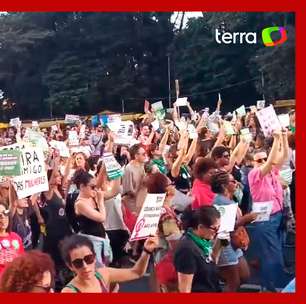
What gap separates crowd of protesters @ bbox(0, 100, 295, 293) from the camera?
14.1 feet

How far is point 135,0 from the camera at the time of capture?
5.34 meters

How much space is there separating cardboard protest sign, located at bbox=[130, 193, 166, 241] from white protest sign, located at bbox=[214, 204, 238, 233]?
2.39 ft

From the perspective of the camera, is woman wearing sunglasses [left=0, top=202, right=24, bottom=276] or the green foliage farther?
the green foliage

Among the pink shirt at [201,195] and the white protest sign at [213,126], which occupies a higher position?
the white protest sign at [213,126]

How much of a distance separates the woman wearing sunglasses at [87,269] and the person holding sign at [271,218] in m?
2.05

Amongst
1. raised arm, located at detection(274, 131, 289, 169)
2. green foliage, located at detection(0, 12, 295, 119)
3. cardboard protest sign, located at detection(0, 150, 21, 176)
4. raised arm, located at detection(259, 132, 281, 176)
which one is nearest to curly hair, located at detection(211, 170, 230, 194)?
raised arm, located at detection(259, 132, 281, 176)

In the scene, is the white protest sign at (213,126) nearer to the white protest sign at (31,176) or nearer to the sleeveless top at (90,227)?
the white protest sign at (31,176)

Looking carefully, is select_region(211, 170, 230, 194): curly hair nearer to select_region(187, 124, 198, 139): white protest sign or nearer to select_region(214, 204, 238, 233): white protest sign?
select_region(214, 204, 238, 233): white protest sign

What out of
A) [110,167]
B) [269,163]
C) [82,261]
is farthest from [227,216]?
[82,261]

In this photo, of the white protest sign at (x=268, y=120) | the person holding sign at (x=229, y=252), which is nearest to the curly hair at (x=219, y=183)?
the person holding sign at (x=229, y=252)

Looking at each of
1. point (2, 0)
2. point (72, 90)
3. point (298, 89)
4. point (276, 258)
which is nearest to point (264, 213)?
point (276, 258)

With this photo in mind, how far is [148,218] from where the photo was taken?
4.68 m

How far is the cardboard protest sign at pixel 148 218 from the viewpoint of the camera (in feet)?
15.1

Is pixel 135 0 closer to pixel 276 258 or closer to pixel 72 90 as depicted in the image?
pixel 276 258
